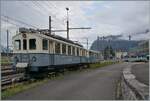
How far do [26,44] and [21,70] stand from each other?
6.98 feet

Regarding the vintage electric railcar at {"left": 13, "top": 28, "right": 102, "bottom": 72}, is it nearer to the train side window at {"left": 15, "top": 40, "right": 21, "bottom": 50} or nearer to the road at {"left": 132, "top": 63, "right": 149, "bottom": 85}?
the train side window at {"left": 15, "top": 40, "right": 21, "bottom": 50}

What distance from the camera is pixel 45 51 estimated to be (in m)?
23.6

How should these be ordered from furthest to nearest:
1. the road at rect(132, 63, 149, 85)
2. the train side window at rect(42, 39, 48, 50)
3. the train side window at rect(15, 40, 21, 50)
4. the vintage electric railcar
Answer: the train side window at rect(15, 40, 21, 50) → the train side window at rect(42, 39, 48, 50) → the vintage electric railcar → the road at rect(132, 63, 149, 85)

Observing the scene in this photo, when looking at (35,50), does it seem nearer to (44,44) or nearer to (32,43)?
(32,43)

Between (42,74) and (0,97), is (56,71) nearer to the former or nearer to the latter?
(42,74)

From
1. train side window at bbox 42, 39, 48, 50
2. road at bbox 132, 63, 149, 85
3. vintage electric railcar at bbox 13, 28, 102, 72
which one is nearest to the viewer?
road at bbox 132, 63, 149, 85

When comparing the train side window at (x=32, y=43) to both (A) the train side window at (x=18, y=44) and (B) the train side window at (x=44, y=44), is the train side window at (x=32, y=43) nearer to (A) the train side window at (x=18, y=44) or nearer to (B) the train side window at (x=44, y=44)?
(B) the train side window at (x=44, y=44)

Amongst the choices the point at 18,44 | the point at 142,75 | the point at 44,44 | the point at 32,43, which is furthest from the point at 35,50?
the point at 142,75

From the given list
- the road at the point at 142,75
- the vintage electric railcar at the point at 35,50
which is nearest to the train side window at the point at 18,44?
the vintage electric railcar at the point at 35,50

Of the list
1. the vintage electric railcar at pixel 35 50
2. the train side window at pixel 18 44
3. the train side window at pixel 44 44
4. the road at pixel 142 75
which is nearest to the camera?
the road at pixel 142 75

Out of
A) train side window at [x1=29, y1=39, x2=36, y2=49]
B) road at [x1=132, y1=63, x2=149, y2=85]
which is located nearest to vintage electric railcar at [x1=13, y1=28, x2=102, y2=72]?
train side window at [x1=29, y1=39, x2=36, y2=49]

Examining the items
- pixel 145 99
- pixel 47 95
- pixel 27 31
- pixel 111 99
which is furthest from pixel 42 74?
pixel 145 99

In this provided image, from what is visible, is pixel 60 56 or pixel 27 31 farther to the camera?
pixel 60 56

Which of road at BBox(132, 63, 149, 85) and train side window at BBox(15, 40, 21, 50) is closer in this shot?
road at BBox(132, 63, 149, 85)
